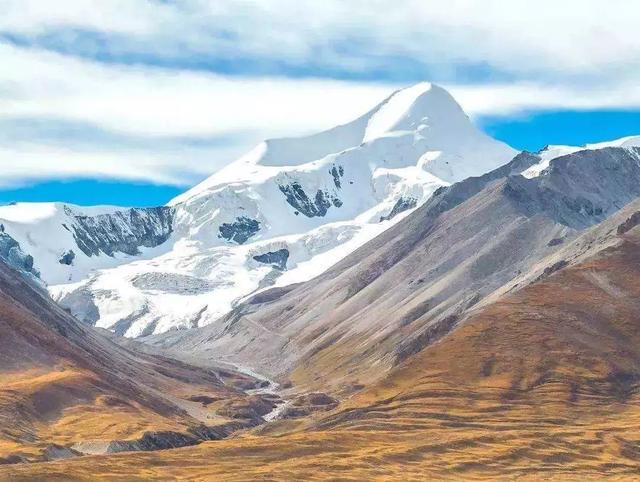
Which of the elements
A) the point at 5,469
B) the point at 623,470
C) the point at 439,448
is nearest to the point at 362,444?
the point at 439,448

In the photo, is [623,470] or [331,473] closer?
[331,473]

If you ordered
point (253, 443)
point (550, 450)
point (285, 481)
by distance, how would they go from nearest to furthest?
point (285, 481)
point (253, 443)
point (550, 450)

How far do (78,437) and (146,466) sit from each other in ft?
130

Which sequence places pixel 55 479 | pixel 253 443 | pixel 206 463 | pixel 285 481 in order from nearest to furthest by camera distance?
pixel 55 479 < pixel 285 481 < pixel 206 463 < pixel 253 443

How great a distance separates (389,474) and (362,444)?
2370cm

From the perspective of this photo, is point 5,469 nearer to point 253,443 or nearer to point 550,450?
point 253,443

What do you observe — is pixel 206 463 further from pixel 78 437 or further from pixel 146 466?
pixel 78 437

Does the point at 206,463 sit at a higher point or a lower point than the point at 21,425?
lower

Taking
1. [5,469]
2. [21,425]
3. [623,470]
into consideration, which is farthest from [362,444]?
[5,469]

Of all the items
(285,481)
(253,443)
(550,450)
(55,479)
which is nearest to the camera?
(55,479)

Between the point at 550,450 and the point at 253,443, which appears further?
the point at 550,450

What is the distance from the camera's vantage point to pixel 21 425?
199 m

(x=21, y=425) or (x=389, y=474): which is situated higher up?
(x=21, y=425)

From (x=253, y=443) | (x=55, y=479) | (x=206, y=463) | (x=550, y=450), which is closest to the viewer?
(x=55, y=479)
